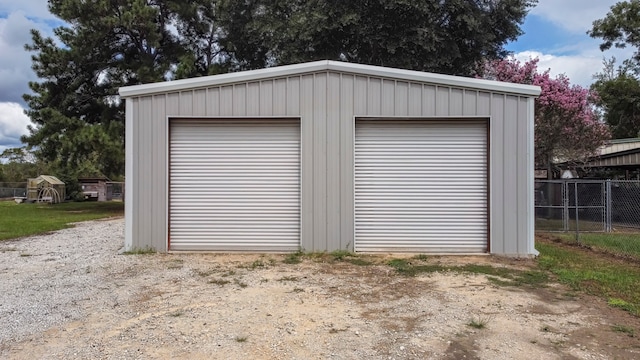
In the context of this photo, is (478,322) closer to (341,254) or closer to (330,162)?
(341,254)

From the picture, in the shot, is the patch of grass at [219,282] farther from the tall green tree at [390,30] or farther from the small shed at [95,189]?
Answer: the small shed at [95,189]

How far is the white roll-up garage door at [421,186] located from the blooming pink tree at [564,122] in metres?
8.08

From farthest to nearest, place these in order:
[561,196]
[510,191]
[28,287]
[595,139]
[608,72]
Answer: [608,72], [595,139], [561,196], [510,191], [28,287]

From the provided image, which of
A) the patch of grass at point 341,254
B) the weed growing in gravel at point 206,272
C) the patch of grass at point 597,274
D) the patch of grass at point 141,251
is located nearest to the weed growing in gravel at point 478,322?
the patch of grass at point 597,274

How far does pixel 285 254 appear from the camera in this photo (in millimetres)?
7832

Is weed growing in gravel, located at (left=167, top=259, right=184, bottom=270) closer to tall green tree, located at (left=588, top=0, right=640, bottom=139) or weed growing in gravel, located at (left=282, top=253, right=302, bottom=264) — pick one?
weed growing in gravel, located at (left=282, top=253, right=302, bottom=264)

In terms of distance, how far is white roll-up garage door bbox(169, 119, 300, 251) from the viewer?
805 centimetres

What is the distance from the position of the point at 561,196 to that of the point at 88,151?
639 inches

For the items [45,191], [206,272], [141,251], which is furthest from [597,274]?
[45,191]

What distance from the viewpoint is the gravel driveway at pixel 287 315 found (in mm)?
3592

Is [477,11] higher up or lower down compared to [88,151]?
higher up

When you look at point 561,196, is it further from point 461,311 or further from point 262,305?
point 262,305

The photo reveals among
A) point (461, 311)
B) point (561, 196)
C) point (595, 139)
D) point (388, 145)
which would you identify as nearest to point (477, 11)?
point (595, 139)

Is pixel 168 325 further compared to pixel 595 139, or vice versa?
pixel 595 139
